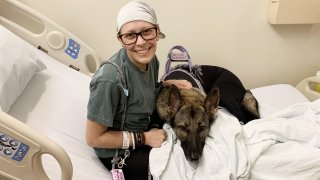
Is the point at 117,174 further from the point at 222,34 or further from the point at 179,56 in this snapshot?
the point at 222,34

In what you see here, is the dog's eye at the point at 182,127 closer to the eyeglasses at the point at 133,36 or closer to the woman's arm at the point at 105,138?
the woman's arm at the point at 105,138

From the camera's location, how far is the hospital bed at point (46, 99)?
0.92 metres

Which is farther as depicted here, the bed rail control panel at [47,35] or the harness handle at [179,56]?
the harness handle at [179,56]

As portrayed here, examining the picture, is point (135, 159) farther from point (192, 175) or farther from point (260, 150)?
point (260, 150)

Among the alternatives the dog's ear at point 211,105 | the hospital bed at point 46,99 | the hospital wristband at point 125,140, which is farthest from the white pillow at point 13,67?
the dog's ear at point 211,105

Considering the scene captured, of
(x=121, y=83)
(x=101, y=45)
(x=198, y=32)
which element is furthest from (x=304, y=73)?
(x=121, y=83)

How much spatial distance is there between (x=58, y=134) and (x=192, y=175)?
0.65 metres

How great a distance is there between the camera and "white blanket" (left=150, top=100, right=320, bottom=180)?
123 cm

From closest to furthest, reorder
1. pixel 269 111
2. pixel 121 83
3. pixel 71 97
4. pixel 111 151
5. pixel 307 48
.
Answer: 1. pixel 121 83
2. pixel 111 151
3. pixel 71 97
4. pixel 269 111
5. pixel 307 48

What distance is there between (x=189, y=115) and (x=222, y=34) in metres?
0.98

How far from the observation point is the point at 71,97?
64.4 inches

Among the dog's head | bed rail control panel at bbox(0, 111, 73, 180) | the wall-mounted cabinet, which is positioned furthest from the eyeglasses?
the wall-mounted cabinet

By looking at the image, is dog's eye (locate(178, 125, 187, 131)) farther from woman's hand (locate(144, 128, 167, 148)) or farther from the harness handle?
the harness handle

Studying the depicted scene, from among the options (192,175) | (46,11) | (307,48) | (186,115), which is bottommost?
(192,175)
